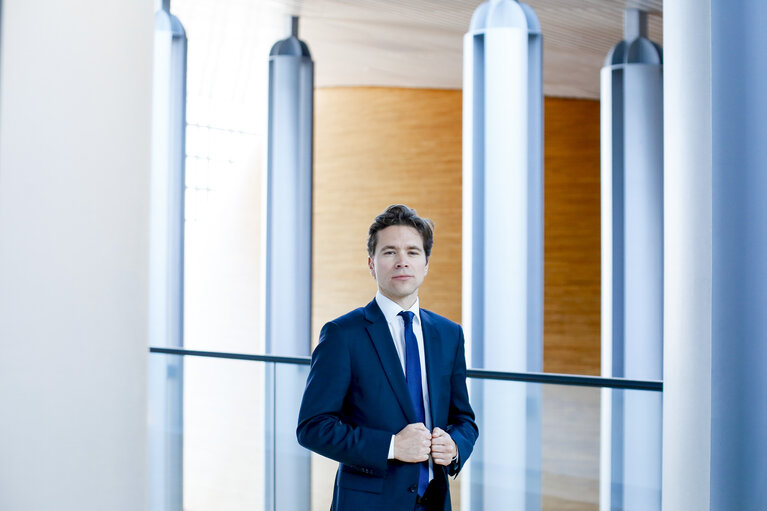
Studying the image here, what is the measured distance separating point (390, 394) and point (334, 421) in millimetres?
168

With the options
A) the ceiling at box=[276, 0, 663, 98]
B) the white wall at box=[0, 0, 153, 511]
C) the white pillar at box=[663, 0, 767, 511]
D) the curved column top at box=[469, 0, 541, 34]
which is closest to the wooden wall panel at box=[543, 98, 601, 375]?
the ceiling at box=[276, 0, 663, 98]

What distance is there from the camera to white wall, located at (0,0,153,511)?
186 centimetres

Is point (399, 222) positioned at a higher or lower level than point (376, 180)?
lower

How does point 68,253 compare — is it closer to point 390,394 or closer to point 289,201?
point 390,394

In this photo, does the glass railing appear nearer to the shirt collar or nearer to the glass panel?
the glass panel

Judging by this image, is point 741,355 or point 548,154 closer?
point 741,355

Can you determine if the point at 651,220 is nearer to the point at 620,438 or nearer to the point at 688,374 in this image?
the point at 620,438

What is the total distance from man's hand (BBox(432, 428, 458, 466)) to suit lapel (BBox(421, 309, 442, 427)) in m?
0.10

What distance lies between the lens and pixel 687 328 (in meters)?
3.20

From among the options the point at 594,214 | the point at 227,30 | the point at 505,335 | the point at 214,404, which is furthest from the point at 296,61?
the point at 594,214

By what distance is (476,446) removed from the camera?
4.58 meters

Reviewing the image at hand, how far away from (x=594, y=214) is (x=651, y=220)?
5020 millimetres

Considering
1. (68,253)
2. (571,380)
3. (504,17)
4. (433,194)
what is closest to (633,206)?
(504,17)

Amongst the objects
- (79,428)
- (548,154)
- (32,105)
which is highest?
(548,154)
